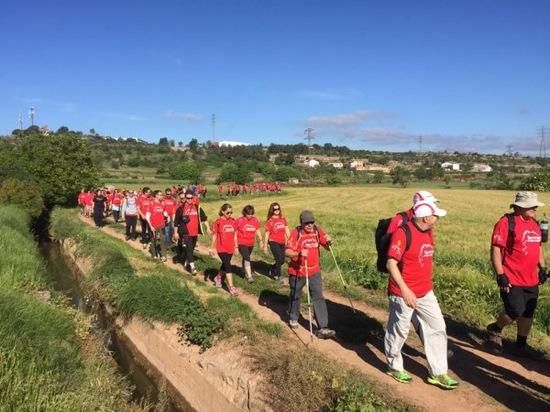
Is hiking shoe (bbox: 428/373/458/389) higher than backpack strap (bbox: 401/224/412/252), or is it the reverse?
backpack strap (bbox: 401/224/412/252)

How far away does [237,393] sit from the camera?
7414mm

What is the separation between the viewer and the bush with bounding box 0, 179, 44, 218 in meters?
28.3

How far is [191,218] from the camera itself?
13.8m

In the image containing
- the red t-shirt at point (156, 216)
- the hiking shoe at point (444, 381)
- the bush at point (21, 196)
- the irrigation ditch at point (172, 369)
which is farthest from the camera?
the bush at point (21, 196)

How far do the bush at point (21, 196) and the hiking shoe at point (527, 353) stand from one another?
2634cm

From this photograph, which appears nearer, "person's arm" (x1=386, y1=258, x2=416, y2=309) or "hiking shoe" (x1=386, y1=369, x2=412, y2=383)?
"person's arm" (x1=386, y1=258, x2=416, y2=309)

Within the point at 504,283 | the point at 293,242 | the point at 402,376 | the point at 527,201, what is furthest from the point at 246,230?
the point at 527,201

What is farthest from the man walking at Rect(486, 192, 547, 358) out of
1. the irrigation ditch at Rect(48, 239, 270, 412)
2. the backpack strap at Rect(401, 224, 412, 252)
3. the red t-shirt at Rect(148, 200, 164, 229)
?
the red t-shirt at Rect(148, 200, 164, 229)

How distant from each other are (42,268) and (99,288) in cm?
206

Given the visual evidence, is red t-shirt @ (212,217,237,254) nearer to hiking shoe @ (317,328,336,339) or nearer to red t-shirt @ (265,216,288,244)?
red t-shirt @ (265,216,288,244)

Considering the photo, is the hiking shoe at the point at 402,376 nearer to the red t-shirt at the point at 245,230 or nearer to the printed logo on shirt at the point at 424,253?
the printed logo on shirt at the point at 424,253

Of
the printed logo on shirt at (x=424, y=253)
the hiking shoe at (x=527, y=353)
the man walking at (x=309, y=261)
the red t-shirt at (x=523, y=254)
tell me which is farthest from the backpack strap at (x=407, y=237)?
the hiking shoe at (x=527, y=353)

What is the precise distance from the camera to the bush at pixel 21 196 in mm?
28312

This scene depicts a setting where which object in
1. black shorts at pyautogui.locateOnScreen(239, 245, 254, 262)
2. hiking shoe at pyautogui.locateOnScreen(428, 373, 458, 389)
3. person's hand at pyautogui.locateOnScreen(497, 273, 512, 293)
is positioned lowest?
hiking shoe at pyautogui.locateOnScreen(428, 373, 458, 389)
